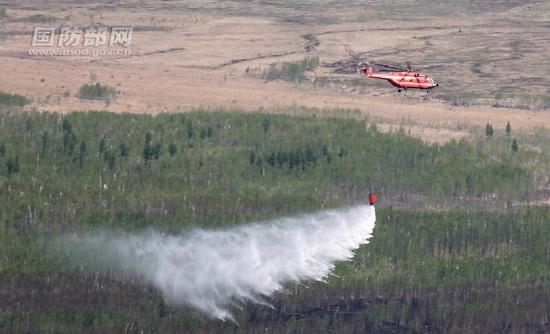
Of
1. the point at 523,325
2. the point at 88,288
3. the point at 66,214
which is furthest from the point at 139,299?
the point at 523,325

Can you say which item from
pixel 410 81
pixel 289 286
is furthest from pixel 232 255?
pixel 410 81

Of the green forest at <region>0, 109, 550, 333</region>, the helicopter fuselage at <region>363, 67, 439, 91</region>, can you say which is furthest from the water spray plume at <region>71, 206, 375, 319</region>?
the helicopter fuselage at <region>363, 67, 439, 91</region>

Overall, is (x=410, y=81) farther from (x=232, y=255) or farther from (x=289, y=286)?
(x=232, y=255)

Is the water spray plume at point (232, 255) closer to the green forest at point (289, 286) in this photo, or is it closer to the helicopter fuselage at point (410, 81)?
the green forest at point (289, 286)

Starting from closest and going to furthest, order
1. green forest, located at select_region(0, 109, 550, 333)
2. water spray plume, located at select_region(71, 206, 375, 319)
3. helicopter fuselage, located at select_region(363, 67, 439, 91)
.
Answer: green forest, located at select_region(0, 109, 550, 333) < water spray plume, located at select_region(71, 206, 375, 319) < helicopter fuselage, located at select_region(363, 67, 439, 91)

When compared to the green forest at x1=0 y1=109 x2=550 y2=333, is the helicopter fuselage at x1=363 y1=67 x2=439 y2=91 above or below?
above

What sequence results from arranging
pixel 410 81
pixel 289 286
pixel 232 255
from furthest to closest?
1. pixel 410 81
2. pixel 232 255
3. pixel 289 286

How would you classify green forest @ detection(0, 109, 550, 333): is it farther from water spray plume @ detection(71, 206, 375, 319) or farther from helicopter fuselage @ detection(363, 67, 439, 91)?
helicopter fuselage @ detection(363, 67, 439, 91)

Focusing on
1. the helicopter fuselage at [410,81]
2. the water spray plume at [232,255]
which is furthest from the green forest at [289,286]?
the helicopter fuselage at [410,81]
